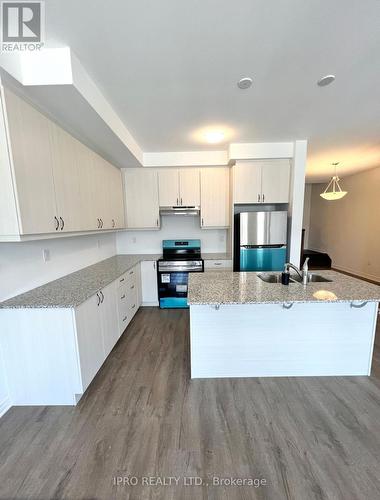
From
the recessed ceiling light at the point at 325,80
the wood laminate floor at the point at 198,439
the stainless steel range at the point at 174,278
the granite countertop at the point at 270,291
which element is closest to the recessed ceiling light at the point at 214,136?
the recessed ceiling light at the point at 325,80

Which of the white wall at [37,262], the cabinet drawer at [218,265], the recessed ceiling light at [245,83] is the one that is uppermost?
the recessed ceiling light at [245,83]

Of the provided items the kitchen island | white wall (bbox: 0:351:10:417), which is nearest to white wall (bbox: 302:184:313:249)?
the kitchen island

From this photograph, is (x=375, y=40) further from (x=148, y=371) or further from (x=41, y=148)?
(x=148, y=371)

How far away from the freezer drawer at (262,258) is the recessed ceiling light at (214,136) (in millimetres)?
1654

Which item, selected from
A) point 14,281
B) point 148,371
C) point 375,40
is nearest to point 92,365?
point 148,371

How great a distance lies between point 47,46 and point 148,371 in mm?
2765

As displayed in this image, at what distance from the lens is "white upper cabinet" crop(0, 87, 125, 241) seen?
1378 millimetres

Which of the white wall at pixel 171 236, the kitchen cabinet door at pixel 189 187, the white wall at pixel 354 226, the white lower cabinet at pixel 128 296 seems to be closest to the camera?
the white lower cabinet at pixel 128 296

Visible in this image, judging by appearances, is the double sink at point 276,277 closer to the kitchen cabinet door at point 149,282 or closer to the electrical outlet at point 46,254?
the kitchen cabinet door at point 149,282

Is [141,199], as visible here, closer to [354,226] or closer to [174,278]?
[174,278]

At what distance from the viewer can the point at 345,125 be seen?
259 centimetres

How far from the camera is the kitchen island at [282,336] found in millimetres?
1894

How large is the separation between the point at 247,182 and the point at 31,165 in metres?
2.78

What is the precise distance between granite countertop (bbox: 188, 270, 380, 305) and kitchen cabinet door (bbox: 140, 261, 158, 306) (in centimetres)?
142
